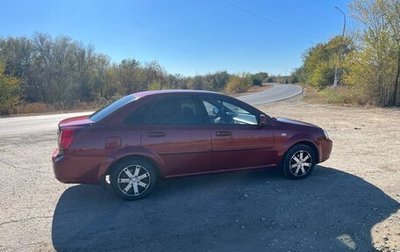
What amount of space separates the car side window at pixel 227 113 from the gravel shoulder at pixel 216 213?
1.03 meters

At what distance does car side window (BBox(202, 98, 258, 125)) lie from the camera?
499 centimetres

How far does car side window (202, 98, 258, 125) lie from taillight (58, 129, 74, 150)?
1.96 metres

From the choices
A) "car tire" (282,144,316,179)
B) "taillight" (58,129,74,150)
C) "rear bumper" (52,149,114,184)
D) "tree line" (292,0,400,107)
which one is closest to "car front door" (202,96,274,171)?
"car tire" (282,144,316,179)

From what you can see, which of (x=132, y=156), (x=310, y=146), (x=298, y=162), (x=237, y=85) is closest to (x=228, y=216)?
(x=132, y=156)

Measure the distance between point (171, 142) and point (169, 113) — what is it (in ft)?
1.46

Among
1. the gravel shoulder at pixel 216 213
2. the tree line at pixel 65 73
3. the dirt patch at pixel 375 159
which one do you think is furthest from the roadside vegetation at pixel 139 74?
the gravel shoulder at pixel 216 213

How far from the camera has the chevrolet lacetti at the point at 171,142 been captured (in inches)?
174

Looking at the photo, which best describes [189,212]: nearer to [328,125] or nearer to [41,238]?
[41,238]

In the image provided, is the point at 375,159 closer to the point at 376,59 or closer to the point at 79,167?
the point at 79,167

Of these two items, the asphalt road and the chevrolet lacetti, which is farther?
the chevrolet lacetti

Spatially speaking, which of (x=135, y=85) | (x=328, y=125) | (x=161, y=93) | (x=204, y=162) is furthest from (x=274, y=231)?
(x=135, y=85)

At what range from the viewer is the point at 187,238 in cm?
360

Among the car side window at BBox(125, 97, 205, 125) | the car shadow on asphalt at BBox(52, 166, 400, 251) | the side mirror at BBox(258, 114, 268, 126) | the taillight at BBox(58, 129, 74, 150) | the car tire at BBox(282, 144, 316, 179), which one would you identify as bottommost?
the car shadow on asphalt at BBox(52, 166, 400, 251)

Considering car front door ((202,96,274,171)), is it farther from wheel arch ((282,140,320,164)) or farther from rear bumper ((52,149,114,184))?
rear bumper ((52,149,114,184))
